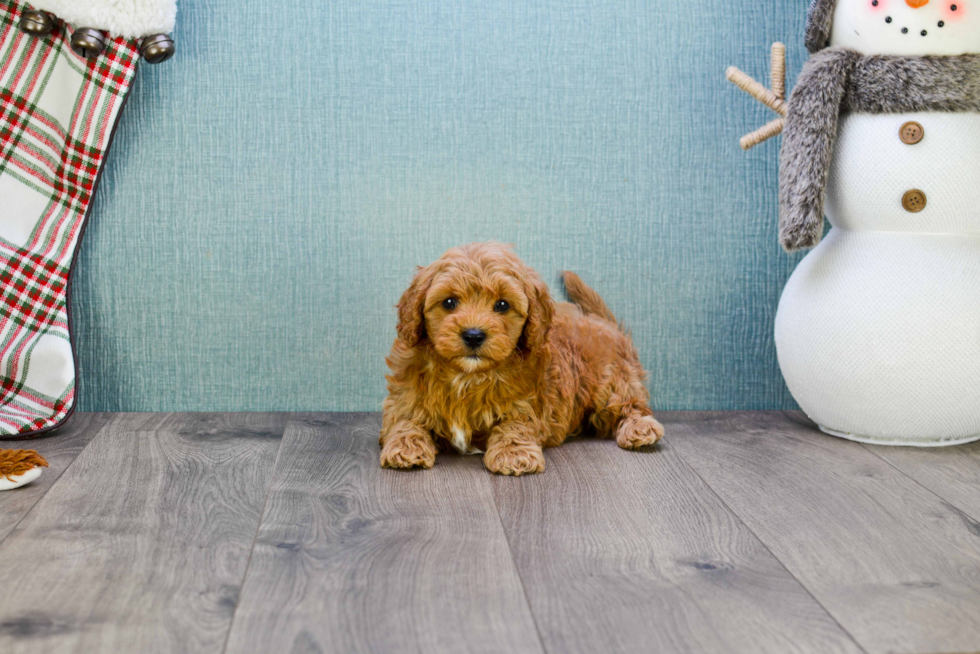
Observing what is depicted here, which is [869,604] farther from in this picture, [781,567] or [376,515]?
[376,515]

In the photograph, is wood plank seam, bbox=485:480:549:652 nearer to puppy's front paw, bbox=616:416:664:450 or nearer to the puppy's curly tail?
puppy's front paw, bbox=616:416:664:450

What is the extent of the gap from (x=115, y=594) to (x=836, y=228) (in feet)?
5.25

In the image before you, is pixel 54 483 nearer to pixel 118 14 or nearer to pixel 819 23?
pixel 118 14

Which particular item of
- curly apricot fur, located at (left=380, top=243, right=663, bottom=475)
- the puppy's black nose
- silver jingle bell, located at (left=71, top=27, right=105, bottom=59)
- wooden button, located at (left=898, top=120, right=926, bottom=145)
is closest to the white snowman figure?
wooden button, located at (left=898, top=120, right=926, bottom=145)

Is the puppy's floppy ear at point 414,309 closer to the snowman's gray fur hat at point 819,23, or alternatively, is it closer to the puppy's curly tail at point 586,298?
the puppy's curly tail at point 586,298

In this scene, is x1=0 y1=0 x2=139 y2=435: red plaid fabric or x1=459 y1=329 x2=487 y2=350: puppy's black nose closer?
x1=459 y1=329 x2=487 y2=350: puppy's black nose

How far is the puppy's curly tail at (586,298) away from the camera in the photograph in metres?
2.15

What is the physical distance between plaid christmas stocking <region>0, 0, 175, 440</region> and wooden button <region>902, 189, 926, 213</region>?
5.17 ft

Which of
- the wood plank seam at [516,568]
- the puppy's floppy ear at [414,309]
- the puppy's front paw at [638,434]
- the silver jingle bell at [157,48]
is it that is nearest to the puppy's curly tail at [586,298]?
the puppy's front paw at [638,434]

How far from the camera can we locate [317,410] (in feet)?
7.22

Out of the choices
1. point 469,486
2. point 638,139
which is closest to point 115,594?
point 469,486

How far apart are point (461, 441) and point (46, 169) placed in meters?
1.08

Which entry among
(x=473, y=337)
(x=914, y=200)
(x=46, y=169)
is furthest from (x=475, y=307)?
(x=46, y=169)

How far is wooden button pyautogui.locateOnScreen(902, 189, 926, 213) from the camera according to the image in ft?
6.02
